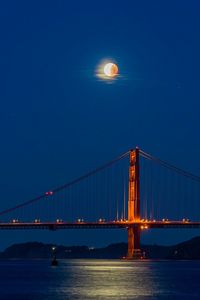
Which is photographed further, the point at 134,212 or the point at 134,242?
the point at 134,212

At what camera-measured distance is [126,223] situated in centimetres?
10344

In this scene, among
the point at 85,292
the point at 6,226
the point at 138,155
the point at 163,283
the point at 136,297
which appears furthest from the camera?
the point at 138,155

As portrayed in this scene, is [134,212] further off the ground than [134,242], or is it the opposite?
[134,212]

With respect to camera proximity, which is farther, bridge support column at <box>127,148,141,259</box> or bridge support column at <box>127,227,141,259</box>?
bridge support column at <box>127,148,141,259</box>

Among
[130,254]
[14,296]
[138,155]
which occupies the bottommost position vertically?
[14,296]

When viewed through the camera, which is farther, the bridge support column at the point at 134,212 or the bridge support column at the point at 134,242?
the bridge support column at the point at 134,212

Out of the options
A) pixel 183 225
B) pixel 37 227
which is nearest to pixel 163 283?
pixel 183 225

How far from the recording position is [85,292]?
2245 inches

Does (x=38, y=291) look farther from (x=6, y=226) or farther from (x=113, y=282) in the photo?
(x=6, y=226)

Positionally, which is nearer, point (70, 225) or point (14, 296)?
point (14, 296)

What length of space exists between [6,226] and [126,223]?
1248cm

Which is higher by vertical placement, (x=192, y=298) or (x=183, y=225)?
(x=183, y=225)

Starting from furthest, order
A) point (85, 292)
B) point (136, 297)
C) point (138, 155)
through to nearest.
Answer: point (138, 155), point (85, 292), point (136, 297)

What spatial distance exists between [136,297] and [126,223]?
50412mm
